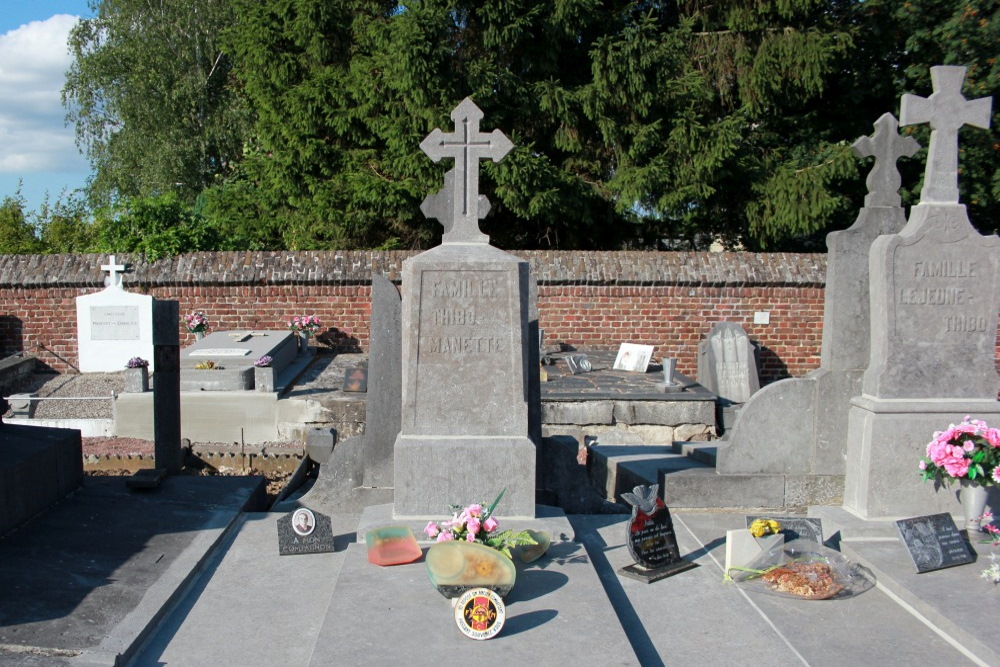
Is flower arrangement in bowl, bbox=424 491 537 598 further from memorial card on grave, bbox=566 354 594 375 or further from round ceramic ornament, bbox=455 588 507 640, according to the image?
memorial card on grave, bbox=566 354 594 375

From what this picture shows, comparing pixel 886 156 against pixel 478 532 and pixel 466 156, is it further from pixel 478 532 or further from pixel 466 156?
pixel 478 532

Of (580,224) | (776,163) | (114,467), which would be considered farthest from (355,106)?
(114,467)

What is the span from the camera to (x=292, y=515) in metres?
5.43

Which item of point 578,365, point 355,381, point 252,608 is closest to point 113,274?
point 355,381

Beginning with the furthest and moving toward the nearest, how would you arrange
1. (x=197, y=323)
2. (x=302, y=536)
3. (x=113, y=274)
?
(x=197, y=323)
(x=113, y=274)
(x=302, y=536)

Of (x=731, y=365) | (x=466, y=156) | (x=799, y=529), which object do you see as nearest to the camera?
(x=799, y=529)

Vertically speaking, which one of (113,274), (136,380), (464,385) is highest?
(113,274)

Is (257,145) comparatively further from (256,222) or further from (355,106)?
(355,106)

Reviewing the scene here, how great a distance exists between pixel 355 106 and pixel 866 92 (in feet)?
32.6

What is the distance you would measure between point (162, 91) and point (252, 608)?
22.5 metres

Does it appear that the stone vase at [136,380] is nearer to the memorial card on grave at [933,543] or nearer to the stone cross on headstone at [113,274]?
the stone cross on headstone at [113,274]

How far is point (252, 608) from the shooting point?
4.60 meters

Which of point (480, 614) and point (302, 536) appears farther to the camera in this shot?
point (302, 536)

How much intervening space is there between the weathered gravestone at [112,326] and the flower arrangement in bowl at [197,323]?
24.0 inches
